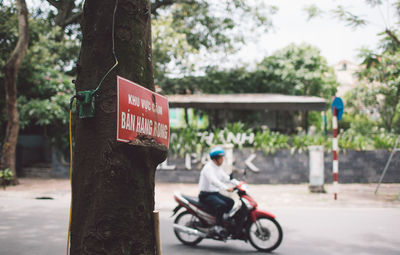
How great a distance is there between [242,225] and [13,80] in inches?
401

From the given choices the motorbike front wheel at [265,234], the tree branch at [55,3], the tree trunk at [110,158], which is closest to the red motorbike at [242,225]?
the motorbike front wheel at [265,234]

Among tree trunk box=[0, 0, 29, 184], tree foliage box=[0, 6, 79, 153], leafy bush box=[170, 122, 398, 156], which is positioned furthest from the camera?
tree foliage box=[0, 6, 79, 153]

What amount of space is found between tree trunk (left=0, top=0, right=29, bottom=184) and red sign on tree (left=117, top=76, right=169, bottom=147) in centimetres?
1087

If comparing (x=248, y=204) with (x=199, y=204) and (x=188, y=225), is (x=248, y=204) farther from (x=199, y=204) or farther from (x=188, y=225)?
(x=188, y=225)

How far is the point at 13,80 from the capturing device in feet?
42.9

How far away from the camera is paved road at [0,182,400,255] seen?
6.00 metres

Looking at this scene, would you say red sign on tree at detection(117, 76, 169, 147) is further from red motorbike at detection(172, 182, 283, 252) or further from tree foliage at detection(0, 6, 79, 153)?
tree foliage at detection(0, 6, 79, 153)

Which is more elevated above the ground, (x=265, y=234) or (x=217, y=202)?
(x=217, y=202)

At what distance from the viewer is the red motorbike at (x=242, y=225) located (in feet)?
19.4

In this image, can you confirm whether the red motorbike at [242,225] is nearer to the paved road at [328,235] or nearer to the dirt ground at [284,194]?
Answer: the paved road at [328,235]

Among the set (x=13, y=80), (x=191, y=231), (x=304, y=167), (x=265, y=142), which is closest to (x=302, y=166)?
(x=304, y=167)

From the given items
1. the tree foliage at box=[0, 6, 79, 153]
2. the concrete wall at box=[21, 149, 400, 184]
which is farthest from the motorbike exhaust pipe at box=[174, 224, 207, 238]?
the tree foliage at box=[0, 6, 79, 153]

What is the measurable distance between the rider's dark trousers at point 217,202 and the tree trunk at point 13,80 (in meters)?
9.30

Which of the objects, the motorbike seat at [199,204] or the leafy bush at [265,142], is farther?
the leafy bush at [265,142]
